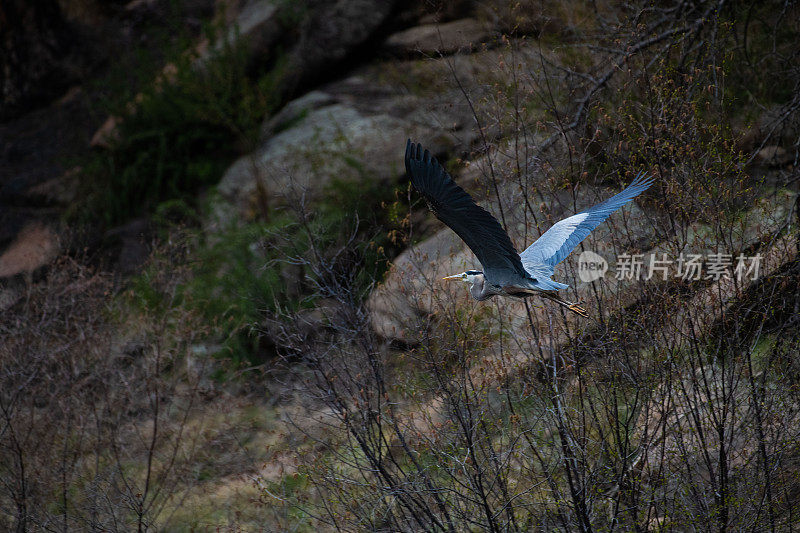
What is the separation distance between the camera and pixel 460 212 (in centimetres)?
411

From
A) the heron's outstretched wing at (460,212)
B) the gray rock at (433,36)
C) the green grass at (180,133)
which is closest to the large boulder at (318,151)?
the green grass at (180,133)

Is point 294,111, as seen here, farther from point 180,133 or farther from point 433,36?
point 433,36

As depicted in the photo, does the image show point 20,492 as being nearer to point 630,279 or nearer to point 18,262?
point 18,262

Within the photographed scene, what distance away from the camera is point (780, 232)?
5.47m

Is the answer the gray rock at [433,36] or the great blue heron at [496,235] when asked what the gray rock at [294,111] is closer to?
the gray rock at [433,36]

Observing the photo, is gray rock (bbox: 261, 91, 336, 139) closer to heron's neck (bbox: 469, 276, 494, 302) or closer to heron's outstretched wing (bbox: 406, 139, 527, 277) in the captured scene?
heron's neck (bbox: 469, 276, 494, 302)

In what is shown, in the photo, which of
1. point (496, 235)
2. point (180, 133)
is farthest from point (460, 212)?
point (180, 133)

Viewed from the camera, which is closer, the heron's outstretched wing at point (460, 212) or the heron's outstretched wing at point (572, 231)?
the heron's outstretched wing at point (460, 212)

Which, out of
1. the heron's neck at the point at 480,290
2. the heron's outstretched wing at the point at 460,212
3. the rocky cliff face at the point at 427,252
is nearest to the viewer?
the heron's outstretched wing at the point at 460,212

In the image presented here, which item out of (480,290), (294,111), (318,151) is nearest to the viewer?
(480,290)

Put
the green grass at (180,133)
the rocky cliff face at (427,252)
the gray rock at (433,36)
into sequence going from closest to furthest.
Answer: the rocky cliff face at (427,252) < the gray rock at (433,36) < the green grass at (180,133)

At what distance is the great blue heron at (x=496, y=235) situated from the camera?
3979 mm

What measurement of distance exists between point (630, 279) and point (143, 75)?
8500mm

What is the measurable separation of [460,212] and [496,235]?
268 millimetres
